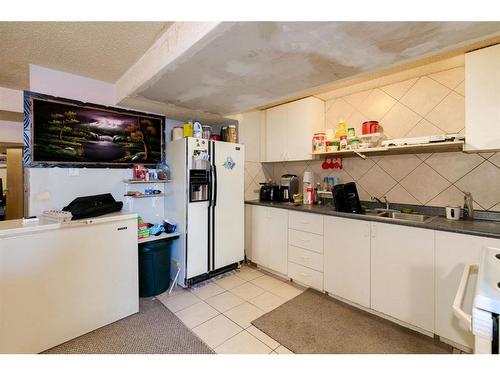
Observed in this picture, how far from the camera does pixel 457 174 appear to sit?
195cm

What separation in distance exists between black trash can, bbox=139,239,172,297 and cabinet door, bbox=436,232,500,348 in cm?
237

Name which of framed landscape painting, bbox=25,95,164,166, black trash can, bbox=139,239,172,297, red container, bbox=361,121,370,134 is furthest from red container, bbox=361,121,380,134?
black trash can, bbox=139,239,172,297

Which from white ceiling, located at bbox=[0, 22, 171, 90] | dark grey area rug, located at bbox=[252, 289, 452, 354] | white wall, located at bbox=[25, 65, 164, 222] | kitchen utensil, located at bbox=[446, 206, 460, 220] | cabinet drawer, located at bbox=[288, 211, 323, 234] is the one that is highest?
white ceiling, located at bbox=[0, 22, 171, 90]

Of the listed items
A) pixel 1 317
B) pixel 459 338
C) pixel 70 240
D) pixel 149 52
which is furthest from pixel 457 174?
pixel 1 317

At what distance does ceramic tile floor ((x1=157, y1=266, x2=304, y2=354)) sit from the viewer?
1.59m

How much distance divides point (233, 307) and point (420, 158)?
2319 millimetres

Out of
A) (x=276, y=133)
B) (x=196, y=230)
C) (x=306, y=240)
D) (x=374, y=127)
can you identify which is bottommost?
(x=306, y=240)

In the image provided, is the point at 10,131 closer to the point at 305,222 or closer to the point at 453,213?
the point at 305,222

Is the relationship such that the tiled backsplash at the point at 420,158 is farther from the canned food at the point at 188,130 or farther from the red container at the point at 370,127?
the canned food at the point at 188,130

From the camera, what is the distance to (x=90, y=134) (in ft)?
6.99

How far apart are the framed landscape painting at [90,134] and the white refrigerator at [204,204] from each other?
0.95 feet

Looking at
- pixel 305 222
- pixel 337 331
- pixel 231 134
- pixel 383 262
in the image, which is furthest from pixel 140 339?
pixel 231 134

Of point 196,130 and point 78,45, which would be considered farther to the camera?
point 196,130

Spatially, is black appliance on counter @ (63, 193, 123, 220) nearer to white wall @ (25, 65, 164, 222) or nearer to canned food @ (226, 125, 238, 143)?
white wall @ (25, 65, 164, 222)
